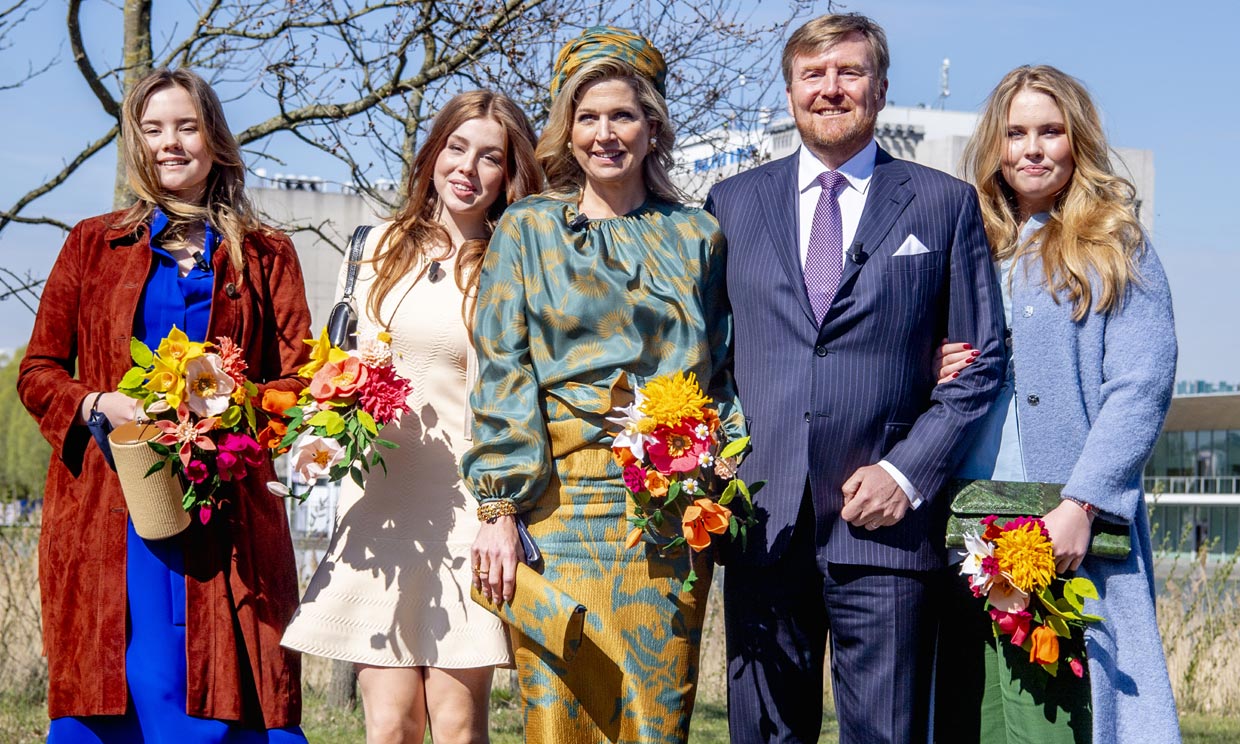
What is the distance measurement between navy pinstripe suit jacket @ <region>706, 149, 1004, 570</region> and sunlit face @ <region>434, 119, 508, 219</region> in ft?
3.22

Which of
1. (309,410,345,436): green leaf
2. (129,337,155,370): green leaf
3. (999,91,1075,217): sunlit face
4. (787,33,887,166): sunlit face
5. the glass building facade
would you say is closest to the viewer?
(129,337,155,370): green leaf

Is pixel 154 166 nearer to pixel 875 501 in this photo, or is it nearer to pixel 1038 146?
pixel 875 501

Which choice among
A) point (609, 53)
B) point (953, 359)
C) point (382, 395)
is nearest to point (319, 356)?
point (382, 395)

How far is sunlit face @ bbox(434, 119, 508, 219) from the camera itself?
4.48 metres

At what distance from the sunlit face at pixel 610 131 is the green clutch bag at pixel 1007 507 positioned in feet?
4.49

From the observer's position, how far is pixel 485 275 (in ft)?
13.5

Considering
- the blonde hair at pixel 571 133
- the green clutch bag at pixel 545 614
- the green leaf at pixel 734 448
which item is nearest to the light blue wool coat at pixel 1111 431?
the green leaf at pixel 734 448

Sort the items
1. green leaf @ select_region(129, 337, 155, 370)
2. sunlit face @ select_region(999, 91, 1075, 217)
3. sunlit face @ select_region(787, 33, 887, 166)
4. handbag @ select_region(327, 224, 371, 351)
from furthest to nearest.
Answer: handbag @ select_region(327, 224, 371, 351)
sunlit face @ select_region(999, 91, 1075, 217)
sunlit face @ select_region(787, 33, 887, 166)
green leaf @ select_region(129, 337, 155, 370)

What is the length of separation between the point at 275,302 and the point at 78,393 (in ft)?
2.19

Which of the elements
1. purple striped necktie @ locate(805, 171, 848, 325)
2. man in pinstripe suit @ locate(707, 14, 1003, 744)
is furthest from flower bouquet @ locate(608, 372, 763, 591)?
purple striped necktie @ locate(805, 171, 848, 325)

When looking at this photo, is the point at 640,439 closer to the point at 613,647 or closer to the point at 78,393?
the point at 613,647

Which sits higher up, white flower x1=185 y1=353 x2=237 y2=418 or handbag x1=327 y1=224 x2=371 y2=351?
handbag x1=327 y1=224 x2=371 y2=351

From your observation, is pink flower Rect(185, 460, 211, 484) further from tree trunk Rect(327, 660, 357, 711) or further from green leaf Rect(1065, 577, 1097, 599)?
tree trunk Rect(327, 660, 357, 711)

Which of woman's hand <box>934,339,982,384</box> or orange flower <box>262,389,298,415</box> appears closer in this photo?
woman's hand <box>934,339,982,384</box>
